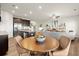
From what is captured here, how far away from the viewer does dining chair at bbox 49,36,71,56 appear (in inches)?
91.5

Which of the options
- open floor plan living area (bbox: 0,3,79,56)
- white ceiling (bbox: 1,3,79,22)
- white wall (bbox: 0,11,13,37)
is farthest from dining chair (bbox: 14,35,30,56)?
white ceiling (bbox: 1,3,79,22)

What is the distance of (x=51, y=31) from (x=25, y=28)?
0.55 metres

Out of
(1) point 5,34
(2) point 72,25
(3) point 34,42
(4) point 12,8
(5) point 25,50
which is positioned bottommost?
(5) point 25,50

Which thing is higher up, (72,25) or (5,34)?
(72,25)

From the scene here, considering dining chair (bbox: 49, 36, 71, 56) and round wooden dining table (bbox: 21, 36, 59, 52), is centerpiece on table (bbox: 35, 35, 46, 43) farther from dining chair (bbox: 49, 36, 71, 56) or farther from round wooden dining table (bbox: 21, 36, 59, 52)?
dining chair (bbox: 49, 36, 71, 56)

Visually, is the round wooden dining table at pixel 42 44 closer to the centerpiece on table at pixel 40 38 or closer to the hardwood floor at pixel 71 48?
the centerpiece on table at pixel 40 38

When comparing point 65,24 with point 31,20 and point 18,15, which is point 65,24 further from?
point 18,15

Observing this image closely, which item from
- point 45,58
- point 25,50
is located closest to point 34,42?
point 25,50

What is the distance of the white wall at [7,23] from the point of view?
7.73 feet

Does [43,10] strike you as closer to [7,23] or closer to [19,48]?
[7,23]

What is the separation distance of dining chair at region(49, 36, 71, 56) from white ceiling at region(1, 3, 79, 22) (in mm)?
498

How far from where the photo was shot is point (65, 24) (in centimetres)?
240

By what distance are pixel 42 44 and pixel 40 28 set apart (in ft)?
1.09

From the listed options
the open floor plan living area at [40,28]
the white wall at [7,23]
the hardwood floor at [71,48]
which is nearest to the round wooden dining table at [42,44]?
the open floor plan living area at [40,28]
